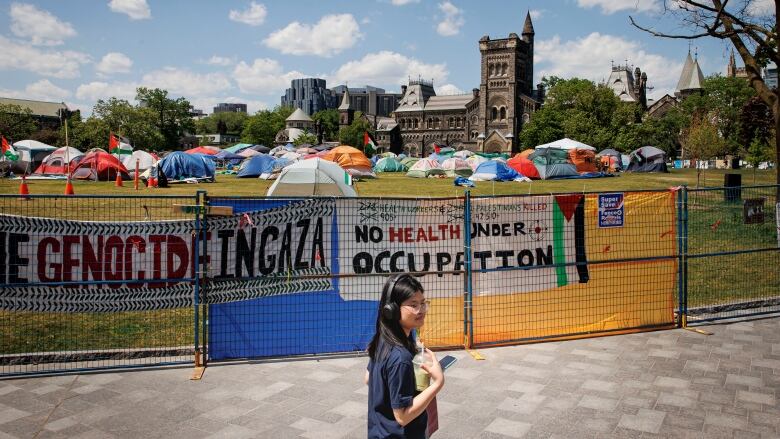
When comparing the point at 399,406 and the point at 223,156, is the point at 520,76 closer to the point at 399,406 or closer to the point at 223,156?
the point at 223,156

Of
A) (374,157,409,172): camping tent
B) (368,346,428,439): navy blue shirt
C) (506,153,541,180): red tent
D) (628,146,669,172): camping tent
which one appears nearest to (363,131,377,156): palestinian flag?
(374,157,409,172): camping tent

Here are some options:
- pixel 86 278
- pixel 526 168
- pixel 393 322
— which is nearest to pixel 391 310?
pixel 393 322

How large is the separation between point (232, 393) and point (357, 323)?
1891 millimetres

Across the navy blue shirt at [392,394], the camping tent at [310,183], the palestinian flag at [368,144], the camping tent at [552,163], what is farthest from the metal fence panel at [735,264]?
→ the palestinian flag at [368,144]

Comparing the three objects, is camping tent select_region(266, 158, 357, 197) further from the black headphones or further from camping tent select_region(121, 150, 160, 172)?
camping tent select_region(121, 150, 160, 172)

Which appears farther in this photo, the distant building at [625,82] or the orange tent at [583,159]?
the distant building at [625,82]

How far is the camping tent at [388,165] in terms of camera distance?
58688mm

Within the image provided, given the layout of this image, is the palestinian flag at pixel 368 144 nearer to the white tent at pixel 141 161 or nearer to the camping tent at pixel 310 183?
the white tent at pixel 141 161

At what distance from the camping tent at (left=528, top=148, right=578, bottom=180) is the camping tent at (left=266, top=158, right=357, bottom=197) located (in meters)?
22.9

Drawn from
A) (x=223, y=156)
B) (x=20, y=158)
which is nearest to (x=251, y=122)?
(x=223, y=156)

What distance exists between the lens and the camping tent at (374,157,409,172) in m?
58.7

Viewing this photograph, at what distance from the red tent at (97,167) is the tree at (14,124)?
152 feet

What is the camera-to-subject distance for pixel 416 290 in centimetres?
307

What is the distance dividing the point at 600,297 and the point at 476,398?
3.27 m
